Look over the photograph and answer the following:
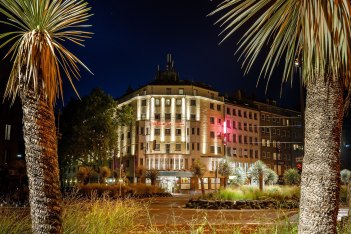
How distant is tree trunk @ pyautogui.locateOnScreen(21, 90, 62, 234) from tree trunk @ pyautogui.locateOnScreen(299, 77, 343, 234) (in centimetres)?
330

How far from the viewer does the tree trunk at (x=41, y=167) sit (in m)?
6.07

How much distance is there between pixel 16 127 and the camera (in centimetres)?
5006

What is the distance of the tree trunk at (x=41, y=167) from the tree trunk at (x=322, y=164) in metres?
3.30

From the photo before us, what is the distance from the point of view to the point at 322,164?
5.14m

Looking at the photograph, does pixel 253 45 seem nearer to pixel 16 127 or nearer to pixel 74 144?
pixel 16 127

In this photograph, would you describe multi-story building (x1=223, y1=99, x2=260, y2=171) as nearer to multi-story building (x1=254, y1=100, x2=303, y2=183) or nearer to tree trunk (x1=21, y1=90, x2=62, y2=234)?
multi-story building (x1=254, y1=100, x2=303, y2=183)

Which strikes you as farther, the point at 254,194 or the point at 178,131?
the point at 178,131

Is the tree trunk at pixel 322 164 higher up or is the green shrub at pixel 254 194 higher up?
the tree trunk at pixel 322 164

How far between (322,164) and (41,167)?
3.71m

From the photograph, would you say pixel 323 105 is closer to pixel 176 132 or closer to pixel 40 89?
pixel 40 89

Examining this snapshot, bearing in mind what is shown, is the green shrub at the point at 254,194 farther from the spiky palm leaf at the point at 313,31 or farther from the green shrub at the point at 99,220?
the spiky palm leaf at the point at 313,31

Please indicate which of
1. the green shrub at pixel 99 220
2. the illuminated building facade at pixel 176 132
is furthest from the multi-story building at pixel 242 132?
the green shrub at pixel 99 220

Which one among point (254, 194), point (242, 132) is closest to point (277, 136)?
point (242, 132)

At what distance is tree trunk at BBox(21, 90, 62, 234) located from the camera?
19.9ft
